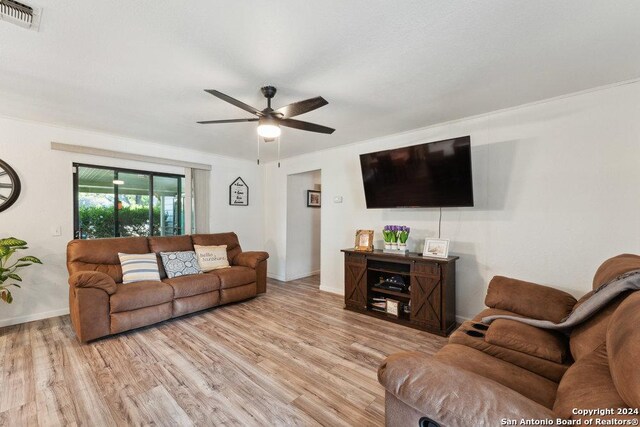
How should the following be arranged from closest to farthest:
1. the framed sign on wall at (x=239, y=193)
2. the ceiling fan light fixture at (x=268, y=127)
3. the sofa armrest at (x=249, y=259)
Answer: the ceiling fan light fixture at (x=268, y=127) → the sofa armrest at (x=249, y=259) → the framed sign on wall at (x=239, y=193)

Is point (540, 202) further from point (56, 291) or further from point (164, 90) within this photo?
point (56, 291)

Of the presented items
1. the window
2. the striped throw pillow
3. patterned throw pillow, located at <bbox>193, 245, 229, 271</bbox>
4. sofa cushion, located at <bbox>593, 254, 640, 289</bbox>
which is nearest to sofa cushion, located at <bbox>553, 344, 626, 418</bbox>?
sofa cushion, located at <bbox>593, 254, 640, 289</bbox>

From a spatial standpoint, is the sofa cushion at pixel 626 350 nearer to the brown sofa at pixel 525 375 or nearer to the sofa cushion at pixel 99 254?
the brown sofa at pixel 525 375

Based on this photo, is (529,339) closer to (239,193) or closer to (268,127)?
(268,127)

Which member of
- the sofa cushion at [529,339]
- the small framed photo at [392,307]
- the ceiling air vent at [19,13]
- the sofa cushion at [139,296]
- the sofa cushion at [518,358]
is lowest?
the small framed photo at [392,307]

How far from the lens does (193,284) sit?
3395mm

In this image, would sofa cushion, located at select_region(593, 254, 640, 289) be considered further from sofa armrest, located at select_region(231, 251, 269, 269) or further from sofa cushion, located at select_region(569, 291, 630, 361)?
sofa armrest, located at select_region(231, 251, 269, 269)

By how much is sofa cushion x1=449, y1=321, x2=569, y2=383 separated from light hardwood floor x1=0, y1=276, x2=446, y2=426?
2.42 ft

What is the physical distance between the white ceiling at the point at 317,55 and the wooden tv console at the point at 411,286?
169 cm

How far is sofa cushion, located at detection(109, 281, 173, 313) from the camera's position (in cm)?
281

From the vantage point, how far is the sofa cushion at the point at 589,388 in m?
0.84

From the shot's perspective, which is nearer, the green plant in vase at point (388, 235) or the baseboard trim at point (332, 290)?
the green plant in vase at point (388, 235)

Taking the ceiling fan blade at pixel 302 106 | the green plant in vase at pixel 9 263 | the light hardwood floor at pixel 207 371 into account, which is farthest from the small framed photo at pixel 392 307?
the green plant in vase at pixel 9 263

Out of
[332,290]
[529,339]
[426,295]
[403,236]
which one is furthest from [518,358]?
[332,290]
